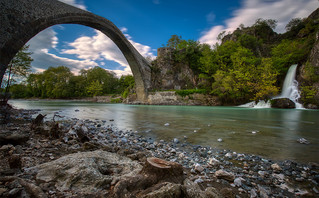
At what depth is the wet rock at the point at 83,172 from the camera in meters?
1.31

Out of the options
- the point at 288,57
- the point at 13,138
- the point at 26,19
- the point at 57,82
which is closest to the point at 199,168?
the point at 13,138

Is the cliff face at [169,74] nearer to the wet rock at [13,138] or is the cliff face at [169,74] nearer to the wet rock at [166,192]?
the wet rock at [13,138]

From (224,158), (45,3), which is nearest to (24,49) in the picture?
(45,3)

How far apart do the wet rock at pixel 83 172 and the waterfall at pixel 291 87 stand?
994 inches

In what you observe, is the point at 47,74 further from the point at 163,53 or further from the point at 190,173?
the point at 190,173

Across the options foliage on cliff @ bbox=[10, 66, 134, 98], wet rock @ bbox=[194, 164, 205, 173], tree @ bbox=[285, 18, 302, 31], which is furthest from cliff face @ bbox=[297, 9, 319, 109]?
foliage on cliff @ bbox=[10, 66, 134, 98]

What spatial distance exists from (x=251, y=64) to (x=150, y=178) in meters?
29.5

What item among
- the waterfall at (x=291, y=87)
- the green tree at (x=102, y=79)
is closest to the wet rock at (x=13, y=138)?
the waterfall at (x=291, y=87)

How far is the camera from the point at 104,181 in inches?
53.4

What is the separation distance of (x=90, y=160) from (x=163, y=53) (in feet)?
125

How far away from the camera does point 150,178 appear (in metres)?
1.28

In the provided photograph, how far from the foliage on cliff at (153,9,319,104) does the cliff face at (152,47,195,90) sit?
72cm

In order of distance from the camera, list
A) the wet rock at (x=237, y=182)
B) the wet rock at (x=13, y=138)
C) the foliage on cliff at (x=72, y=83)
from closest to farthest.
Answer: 1. the wet rock at (x=237, y=182)
2. the wet rock at (x=13, y=138)
3. the foliage on cliff at (x=72, y=83)

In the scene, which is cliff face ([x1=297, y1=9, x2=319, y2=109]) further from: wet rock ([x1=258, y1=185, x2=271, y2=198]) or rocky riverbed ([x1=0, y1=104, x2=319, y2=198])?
wet rock ([x1=258, y1=185, x2=271, y2=198])
